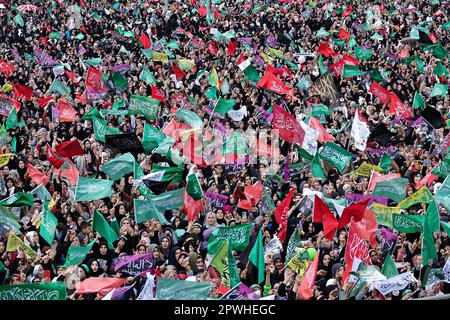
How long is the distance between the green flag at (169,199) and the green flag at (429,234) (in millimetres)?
3454

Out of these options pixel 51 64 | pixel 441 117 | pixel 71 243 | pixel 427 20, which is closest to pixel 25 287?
pixel 71 243

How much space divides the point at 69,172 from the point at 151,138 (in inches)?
67.6

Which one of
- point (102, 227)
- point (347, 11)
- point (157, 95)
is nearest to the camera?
point (102, 227)

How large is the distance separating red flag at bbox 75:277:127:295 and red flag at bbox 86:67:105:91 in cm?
1093

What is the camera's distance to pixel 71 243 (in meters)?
11.6

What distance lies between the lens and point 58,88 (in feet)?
67.6

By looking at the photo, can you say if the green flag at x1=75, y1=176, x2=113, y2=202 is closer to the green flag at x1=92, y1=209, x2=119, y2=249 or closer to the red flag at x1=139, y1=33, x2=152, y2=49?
the green flag at x1=92, y1=209, x2=119, y2=249

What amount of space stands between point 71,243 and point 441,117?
29.4ft

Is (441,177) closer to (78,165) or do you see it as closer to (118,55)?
(78,165)

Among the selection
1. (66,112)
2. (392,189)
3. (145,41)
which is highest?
(392,189)

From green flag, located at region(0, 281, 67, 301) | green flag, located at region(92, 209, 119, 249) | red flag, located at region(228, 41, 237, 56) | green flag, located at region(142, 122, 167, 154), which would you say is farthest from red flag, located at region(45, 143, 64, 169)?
red flag, located at region(228, 41, 237, 56)

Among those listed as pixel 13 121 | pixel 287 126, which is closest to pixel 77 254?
pixel 287 126

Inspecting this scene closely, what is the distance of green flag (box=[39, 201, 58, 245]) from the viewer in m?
11.9

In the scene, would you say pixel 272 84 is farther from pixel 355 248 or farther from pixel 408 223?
pixel 355 248
